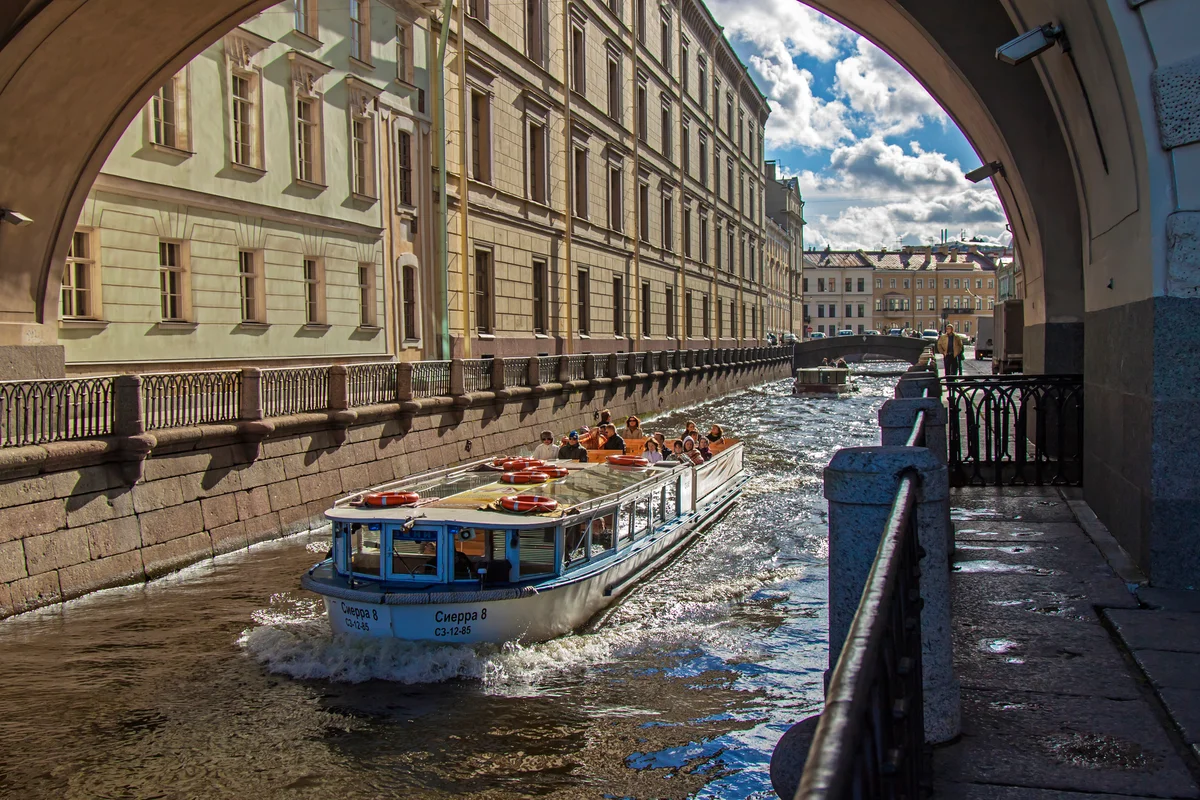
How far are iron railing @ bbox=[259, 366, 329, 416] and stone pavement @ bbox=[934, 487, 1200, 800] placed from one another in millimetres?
11602

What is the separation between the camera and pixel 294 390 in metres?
17.3

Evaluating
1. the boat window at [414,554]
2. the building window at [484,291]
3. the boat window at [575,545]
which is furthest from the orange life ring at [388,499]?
the building window at [484,291]

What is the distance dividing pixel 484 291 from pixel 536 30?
8667mm

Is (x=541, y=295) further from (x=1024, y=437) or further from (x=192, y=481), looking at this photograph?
(x=1024, y=437)

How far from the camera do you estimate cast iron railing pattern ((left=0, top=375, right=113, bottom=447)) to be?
40.1 ft

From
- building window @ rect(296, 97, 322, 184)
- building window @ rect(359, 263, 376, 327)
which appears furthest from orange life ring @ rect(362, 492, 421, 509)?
building window @ rect(359, 263, 376, 327)

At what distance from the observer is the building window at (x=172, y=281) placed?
18.9m

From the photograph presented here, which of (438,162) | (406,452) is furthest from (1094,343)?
(438,162)

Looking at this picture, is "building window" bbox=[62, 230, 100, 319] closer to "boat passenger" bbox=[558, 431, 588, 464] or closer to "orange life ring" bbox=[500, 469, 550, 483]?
"boat passenger" bbox=[558, 431, 588, 464]

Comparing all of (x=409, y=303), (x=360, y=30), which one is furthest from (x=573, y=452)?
(x=360, y=30)

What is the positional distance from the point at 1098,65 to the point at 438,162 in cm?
2084

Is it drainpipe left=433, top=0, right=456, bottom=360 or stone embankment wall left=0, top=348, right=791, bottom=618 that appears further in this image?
drainpipe left=433, top=0, right=456, bottom=360

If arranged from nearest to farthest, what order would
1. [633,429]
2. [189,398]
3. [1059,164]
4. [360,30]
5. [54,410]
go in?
[1059,164]
[54,410]
[189,398]
[633,429]
[360,30]

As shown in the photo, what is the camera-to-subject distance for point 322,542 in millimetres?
16500
